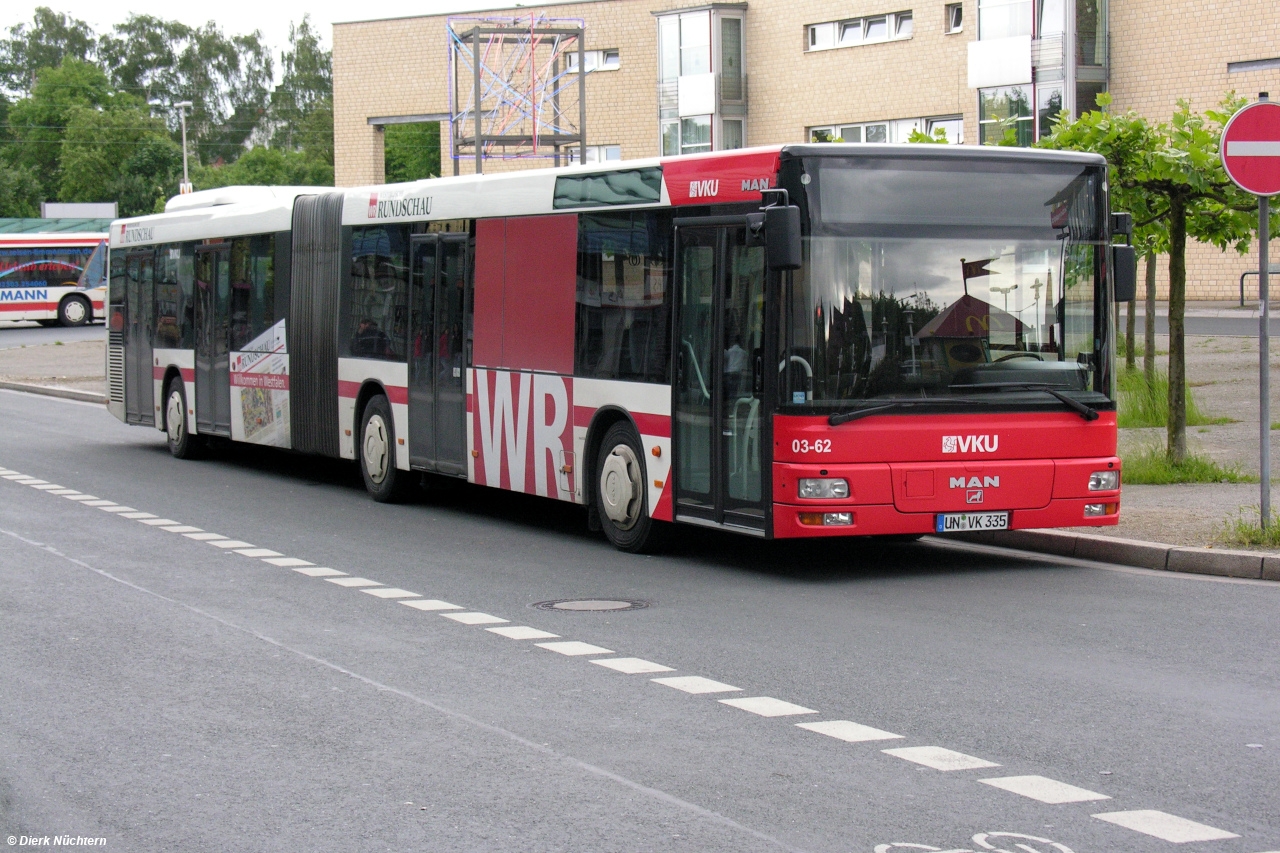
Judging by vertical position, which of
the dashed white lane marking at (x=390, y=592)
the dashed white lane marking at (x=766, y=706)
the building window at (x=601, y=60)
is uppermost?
the building window at (x=601, y=60)

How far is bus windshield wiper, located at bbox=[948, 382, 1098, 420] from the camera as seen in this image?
11023 millimetres

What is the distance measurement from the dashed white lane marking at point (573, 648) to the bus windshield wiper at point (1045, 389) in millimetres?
3429

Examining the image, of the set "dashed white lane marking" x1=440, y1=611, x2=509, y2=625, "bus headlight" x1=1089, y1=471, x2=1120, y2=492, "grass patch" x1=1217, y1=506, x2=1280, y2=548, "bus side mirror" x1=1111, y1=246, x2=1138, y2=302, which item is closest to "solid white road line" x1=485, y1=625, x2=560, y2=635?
"dashed white lane marking" x1=440, y1=611, x2=509, y2=625

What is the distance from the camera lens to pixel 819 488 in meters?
10.7

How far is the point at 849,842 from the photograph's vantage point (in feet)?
17.3

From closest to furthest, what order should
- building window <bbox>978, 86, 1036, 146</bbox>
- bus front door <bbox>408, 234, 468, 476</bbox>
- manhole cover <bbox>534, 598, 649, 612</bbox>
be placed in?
manhole cover <bbox>534, 598, 649, 612</bbox>, bus front door <bbox>408, 234, 468, 476</bbox>, building window <bbox>978, 86, 1036, 146</bbox>

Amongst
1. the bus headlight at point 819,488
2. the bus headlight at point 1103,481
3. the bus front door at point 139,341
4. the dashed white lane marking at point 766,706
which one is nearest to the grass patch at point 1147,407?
the bus headlight at point 1103,481

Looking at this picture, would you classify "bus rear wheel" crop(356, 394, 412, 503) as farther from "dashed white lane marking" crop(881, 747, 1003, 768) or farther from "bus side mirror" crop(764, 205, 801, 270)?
"dashed white lane marking" crop(881, 747, 1003, 768)

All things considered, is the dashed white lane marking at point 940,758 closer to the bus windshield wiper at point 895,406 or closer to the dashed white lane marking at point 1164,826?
the dashed white lane marking at point 1164,826

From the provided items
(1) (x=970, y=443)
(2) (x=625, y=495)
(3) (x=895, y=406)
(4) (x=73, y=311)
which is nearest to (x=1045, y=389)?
(1) (x=970, y=443)

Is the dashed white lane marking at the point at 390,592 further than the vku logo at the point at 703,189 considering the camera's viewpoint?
No

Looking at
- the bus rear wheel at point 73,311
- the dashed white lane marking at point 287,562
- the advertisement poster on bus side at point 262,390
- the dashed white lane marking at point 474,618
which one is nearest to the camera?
the dashed white lane marking at point 474,618

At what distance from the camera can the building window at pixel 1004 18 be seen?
147 feet

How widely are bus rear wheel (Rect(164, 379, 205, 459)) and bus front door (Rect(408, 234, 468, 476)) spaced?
6.08m
